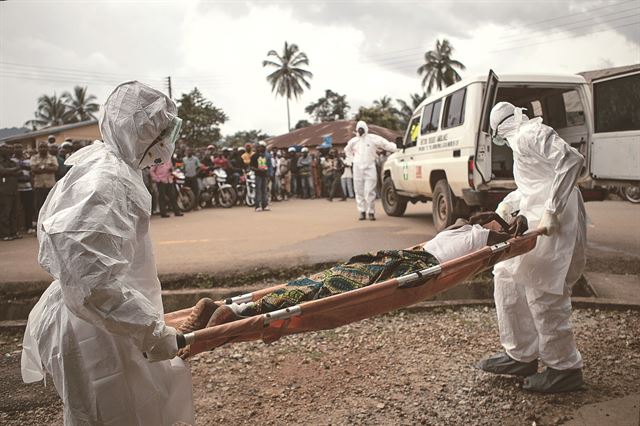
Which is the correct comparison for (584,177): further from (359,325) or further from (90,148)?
(90,148)

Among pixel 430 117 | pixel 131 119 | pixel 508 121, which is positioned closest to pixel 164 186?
pixel 430 117

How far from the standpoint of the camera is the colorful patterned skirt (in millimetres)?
2359

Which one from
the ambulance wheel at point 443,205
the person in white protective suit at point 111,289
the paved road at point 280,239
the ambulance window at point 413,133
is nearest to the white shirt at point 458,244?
the person in white protective suit at point 111,289

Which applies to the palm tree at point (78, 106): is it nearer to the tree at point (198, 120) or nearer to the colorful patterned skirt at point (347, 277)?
the tree at point (198, 120)

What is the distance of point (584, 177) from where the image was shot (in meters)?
6.47

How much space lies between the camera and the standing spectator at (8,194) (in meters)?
8.07

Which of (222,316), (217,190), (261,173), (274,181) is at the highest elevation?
(261,173)

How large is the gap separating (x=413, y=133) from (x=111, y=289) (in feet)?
25.3

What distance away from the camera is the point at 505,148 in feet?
24.7

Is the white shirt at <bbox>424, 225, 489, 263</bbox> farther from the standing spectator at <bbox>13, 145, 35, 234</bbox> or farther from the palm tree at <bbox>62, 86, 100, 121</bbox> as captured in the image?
the palm tree at <bbox>62, 86, 100, 121</bbox>

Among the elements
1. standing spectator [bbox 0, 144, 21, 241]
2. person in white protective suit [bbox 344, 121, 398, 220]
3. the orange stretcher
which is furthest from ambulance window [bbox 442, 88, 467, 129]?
standing spectator [bbox 0, 144, 21, 241]

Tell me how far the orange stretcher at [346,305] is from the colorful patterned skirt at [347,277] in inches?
6.2

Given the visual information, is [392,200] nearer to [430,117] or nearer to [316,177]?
[430,117]

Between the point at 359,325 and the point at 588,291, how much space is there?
2.44m
